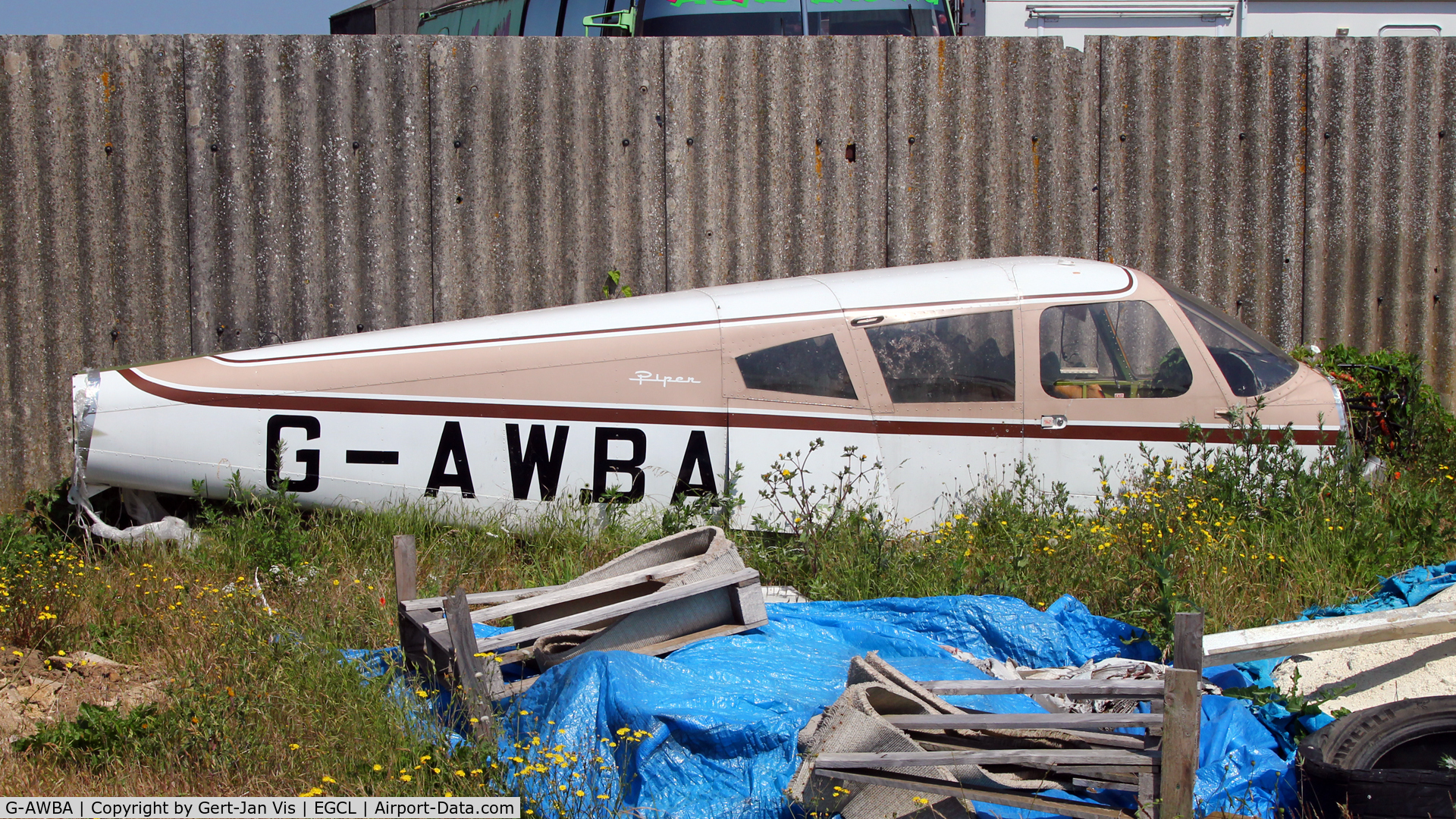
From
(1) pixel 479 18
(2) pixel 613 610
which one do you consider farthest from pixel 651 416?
(1) pixel 479 18

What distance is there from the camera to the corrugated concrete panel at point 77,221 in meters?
6.78

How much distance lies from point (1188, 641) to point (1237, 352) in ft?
9.54

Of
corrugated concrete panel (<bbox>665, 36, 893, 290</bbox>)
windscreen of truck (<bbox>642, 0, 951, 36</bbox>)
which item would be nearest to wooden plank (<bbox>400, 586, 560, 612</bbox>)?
corrugated concrete panel (<bbox>665, 36, 893, 290</bbox>)

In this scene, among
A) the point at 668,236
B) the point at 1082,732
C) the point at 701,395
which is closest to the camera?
the point at 1082,732

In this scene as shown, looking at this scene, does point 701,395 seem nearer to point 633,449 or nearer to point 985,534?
point 633,449

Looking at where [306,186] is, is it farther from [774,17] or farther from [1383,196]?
[1383,196]

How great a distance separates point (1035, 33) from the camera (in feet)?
32.3

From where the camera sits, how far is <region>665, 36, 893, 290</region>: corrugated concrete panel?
7.30 metres

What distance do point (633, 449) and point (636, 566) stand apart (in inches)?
40.0

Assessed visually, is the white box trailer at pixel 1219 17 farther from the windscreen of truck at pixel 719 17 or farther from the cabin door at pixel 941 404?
the cabin door at pixel 941 404

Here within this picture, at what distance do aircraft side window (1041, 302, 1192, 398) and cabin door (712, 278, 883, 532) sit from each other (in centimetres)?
106

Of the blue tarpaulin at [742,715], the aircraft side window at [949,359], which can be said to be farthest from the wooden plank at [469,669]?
the aircraft side window at [949,359]

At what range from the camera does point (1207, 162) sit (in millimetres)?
7496

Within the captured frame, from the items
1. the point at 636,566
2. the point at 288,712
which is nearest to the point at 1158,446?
the point at 636,566
